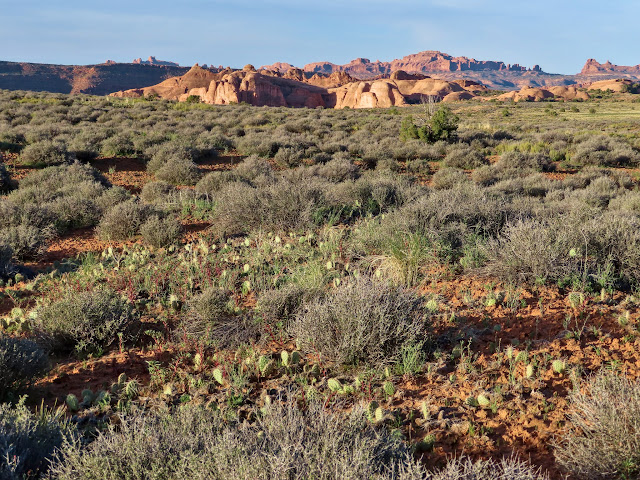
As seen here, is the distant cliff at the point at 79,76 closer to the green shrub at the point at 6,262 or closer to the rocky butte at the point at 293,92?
the rocky butte at the point at 293,92

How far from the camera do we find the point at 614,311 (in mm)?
3811

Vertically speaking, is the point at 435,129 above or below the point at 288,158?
above

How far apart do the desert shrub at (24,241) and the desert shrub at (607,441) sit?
7017mm

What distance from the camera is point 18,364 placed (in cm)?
313

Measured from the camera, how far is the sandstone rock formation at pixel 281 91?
247 feet

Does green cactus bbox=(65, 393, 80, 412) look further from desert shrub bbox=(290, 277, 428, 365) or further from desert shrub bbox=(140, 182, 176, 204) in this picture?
desert shrub bbox=(140, 182, 176, 204)

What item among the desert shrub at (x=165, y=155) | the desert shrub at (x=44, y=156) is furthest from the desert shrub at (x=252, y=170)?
the desert shrub at (x=44, y=156)

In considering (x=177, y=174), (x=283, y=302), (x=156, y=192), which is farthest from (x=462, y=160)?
(x=283, y=302)

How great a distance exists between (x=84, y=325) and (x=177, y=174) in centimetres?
805

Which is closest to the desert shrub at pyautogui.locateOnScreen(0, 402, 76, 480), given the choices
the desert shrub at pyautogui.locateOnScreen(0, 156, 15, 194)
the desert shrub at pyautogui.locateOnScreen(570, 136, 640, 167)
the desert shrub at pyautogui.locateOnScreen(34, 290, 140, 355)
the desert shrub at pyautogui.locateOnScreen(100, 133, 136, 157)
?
the desert shrub at pyautogui.locateOnScreen(34, 290, 140, 355)

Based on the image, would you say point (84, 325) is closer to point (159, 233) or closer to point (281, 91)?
point (159, 233)

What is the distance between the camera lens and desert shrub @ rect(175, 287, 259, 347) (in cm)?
384

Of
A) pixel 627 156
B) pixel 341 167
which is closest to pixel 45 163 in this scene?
pixel 341 167

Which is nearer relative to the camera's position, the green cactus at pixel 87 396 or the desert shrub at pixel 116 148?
the green cactus at pixel 87 396
